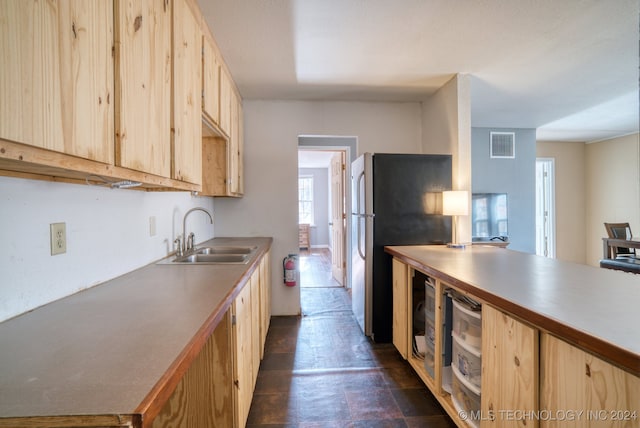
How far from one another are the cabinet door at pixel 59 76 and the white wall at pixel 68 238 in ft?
1.14

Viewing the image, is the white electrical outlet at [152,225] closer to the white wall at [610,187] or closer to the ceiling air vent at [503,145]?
the ceiling air vent at [503,145]

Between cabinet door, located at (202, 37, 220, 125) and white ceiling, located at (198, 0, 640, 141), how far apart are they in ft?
0.57

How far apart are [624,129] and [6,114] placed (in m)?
7.23

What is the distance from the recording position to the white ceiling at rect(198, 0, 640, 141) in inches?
69.9

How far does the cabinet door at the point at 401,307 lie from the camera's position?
7.07 ft

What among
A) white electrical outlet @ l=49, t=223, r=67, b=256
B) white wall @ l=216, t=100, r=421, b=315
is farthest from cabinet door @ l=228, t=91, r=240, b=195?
white electrical outlet @ l=49, t=223, r=67, b=256

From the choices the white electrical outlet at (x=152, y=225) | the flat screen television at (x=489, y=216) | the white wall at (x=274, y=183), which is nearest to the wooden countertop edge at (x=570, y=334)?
the white electrical outlet at (x=152, y=225)

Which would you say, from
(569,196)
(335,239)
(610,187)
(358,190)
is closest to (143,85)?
(358,190)

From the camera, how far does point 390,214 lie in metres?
2.56

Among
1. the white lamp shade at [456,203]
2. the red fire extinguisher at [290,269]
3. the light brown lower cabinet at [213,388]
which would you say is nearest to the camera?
the light brown lower cabinet at [213,388]

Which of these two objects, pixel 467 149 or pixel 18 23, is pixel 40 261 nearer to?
pixel 18 23

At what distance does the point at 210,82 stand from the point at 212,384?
184cm

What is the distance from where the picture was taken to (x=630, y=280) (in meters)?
1.29

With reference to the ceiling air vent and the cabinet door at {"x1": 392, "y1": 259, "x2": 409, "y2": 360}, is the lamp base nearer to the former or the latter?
the cabinet door at {"x1": 392, "y1": 259, "x2": 409, "y2": 360}
